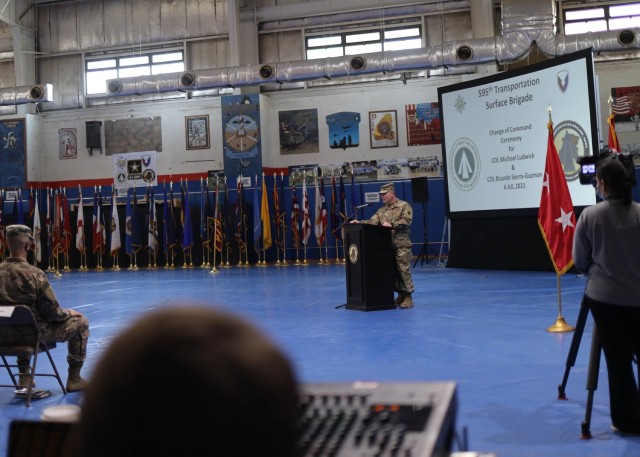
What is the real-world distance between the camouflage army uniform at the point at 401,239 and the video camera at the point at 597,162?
467cm

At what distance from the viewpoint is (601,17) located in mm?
17562

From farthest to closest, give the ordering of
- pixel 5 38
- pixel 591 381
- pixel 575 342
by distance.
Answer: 1. pixel 5 38
2. pixel 575 342
3. pixel 591 381

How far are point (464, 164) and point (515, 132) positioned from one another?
53.6 inches

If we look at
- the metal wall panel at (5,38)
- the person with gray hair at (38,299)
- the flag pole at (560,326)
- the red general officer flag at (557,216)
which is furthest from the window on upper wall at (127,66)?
the person with gray hair at (38,299)

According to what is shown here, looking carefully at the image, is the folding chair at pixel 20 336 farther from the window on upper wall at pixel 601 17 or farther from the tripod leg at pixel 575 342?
the window on upper wall at pixel 601 17

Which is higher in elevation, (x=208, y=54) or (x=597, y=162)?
(x=208, y=54)

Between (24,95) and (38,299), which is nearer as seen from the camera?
(38,299)

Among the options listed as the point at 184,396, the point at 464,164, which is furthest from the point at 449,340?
the point at 464,164

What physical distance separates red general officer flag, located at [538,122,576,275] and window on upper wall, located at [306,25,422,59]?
12.9 metres

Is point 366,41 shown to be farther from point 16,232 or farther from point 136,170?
point 16,232

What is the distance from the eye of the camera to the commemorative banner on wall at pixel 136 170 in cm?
1989

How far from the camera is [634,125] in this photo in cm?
1716

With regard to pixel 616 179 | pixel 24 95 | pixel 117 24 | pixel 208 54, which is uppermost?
pixel 117 24

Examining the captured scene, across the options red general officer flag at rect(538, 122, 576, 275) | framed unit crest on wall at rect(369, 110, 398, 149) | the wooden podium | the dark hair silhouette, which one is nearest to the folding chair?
the dark hair silhouette
